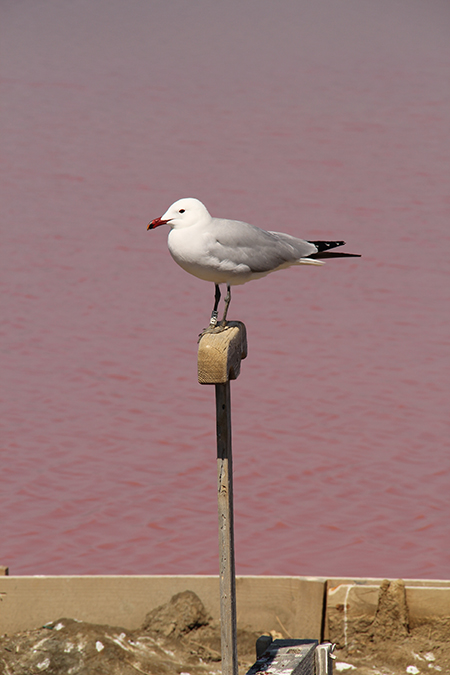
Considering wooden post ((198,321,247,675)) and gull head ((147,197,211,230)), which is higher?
gull head ((147,197,211,230))

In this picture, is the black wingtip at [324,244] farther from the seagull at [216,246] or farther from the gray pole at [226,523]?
the gray pole at [226,523]

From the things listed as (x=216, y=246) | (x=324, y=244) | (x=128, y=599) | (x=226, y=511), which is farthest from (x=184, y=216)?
(x=128, y=599)

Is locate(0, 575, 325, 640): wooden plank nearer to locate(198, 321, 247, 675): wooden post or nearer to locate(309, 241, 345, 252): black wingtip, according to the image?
locate(198, 321, 247, 675): wooden post

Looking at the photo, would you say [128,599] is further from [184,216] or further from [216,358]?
[184,216]

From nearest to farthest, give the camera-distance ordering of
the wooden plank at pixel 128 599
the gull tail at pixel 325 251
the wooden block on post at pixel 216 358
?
the wooden block on post at pixel 216 358
the gull tail at pixel 325 251
the wooden plank at pixel 128 599

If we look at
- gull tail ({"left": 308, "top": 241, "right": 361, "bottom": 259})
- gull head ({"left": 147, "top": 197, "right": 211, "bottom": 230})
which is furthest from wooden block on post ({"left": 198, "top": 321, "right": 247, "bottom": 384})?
gull tail ({"left": 308, "top": 241, "right": 361, "bottom": 259})

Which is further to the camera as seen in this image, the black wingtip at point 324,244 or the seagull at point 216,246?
the black wingtip at point 324,244

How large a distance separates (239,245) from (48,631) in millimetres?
2067

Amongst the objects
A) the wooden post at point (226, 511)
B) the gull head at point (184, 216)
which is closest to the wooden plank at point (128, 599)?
the wooden post at point (226, 511)

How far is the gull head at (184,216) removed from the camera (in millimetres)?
3006

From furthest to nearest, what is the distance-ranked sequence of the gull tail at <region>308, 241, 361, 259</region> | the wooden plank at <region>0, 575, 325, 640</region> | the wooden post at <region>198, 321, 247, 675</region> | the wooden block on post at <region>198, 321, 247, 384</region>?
the wooden plank at <region>0, 575, 325, 640</region> < the gull tail at <region>308, 241, 361, 259</region> < the wooden post at <region>198, 321, 247, 675</region> < the wooden block on post at <region>198, 321, 247, 384</region>

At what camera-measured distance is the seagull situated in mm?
2967

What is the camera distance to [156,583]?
4152mm

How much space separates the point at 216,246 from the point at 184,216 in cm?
15
